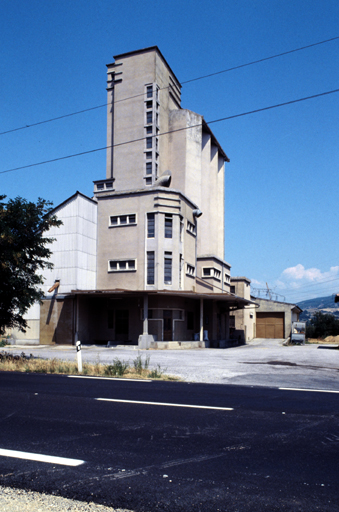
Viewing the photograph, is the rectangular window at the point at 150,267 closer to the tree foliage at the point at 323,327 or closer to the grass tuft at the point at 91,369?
the grass tuft at the point at 91,369

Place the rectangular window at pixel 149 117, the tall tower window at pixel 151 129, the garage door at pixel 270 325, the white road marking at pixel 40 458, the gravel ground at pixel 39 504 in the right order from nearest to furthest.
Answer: the gravel ground at pixel 39 504, the white road marking at pixel 40 458, the tall tower window at pixel 151 129, the rectangular window at pixel 149 117, the garage door at pixel 270 325

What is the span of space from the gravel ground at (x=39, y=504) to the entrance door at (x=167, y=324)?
31.1 meters

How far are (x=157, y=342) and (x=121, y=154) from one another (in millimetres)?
23548

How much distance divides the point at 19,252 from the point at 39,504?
49.8 feet

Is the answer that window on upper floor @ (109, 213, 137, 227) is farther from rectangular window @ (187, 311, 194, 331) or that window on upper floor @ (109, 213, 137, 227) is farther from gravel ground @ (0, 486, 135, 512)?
gravel ground @ (0, 486, 135, 512)

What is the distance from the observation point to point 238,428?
6090 mm

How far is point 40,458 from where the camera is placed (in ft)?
15.6

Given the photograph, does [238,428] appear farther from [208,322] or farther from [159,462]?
[208,322]

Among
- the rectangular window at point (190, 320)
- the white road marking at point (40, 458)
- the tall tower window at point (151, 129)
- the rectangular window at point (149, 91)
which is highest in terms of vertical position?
the rectangular window at point (149, 91)

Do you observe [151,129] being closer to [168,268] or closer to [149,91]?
[149,91]

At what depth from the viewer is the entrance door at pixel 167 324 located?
34938 millimetres

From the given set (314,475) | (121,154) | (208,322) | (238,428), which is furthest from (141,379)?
(121,154)

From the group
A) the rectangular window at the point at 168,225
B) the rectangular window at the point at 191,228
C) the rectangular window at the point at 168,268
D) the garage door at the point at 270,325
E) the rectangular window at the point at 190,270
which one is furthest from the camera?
the garage door at the point at 270,325

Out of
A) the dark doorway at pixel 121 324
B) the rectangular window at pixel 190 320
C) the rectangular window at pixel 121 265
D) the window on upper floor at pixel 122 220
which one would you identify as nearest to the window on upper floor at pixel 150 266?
the rectangular window at pixel 121 265
